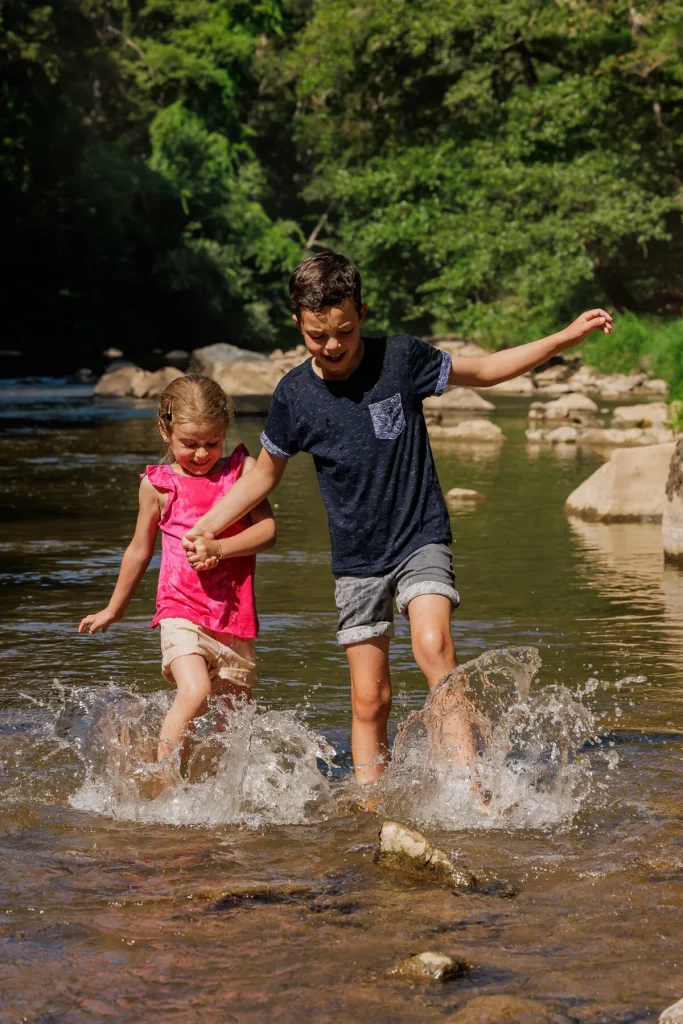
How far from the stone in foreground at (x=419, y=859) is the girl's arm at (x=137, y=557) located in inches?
53.5

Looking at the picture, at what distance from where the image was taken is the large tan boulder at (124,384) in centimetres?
3100

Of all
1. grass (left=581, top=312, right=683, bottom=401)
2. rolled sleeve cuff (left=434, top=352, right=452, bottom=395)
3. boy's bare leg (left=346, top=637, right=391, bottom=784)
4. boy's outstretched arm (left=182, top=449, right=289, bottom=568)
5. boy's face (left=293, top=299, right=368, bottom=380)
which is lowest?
boy's bare leg (left=346, top=637, right=391, bottom=784)

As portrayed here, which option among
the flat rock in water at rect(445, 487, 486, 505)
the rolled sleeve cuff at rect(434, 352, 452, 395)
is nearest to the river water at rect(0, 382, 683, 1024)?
the rolled sleeve cuff at rect(434, 352, 452, 395)

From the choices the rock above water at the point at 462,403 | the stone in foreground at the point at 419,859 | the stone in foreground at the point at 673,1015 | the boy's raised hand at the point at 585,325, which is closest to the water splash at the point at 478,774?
the stone in foreground at the point at 419,859

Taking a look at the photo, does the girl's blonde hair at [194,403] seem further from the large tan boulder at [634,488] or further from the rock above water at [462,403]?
the rock above water at [462,403]

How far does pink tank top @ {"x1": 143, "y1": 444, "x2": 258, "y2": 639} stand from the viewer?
4852 millimetres

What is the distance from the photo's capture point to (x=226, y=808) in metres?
4.67

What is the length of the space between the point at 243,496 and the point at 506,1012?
2151mm

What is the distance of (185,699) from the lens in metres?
4.73

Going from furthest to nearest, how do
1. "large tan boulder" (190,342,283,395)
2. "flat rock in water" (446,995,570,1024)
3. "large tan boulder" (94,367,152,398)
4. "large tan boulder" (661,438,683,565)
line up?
"large tan boulder" (190,342,283,395)
"large tan boulder" (94,367,152,398)
"large tan boulder" (661,438,683,565)
"flat rock in water" (446,995,570,1024)

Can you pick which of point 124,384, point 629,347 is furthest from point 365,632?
point 629,347

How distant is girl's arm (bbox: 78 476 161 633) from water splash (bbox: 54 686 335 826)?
412 mm

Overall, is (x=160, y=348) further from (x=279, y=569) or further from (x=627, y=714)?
(x=627, y=714)

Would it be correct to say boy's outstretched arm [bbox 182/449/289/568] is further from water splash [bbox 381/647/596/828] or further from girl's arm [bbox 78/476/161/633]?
water splash [bbox 381/647/596/828]
